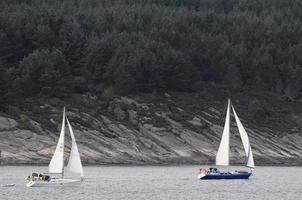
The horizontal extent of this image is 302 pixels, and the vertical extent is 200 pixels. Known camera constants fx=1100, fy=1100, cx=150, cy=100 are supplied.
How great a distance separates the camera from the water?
88000 millimetres

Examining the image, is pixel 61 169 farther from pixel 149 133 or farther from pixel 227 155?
pixel 149 133

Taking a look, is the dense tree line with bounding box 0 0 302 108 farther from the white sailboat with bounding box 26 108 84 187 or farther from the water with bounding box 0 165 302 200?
the white sailboat with bounding box 26 108 84 187

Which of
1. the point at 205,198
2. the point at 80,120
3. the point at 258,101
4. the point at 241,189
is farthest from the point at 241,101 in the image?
the point at 205,198

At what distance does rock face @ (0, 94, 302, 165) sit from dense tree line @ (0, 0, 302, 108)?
17.8 feet

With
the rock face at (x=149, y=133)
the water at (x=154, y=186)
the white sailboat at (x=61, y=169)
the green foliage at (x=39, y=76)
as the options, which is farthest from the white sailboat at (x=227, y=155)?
the green foliage at (x=39, y=76)

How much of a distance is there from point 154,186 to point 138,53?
65.5 m

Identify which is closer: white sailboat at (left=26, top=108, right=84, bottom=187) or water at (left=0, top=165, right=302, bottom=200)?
water at (left=0, top=165, right=302, bottom=200)

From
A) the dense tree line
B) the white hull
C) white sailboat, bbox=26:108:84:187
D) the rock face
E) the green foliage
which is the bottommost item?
the white hull

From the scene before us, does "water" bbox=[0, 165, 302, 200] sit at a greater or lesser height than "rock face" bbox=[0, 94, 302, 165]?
lesser

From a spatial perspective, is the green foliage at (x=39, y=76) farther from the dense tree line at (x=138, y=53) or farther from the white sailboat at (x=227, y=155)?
the white sailboat at (x=227, y=155)

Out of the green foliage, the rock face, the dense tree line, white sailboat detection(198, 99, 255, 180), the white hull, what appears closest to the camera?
the white hull

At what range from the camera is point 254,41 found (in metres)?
191

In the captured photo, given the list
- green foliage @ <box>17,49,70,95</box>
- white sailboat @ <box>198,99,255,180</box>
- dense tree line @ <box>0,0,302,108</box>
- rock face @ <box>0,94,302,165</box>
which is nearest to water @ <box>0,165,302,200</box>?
white sailboat @ <box>198,99,255,180</box>

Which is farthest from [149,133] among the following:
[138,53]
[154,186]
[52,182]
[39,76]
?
[52,182]
